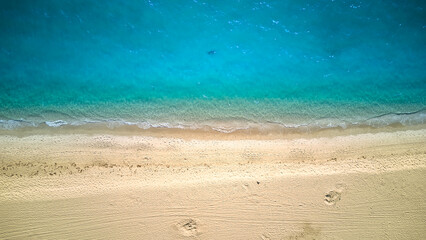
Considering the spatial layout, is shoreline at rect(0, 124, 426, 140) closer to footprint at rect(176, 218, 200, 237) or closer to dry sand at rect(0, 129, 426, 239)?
dry sand at rect(0, 129, 426, 239)

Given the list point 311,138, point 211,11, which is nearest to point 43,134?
point 211,11

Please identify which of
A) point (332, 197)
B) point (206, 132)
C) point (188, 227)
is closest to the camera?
point (188, 227)

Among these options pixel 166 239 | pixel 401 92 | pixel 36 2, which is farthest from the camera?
pixel 401 92

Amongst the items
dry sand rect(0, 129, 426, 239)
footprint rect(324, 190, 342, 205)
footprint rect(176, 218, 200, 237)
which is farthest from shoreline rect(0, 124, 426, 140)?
footprint rect(176, 218, 200, 237)

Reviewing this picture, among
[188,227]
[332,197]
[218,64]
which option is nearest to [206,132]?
[218,64]

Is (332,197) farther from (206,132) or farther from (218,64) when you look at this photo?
(218,64)

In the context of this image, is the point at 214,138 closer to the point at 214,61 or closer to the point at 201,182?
the point at 201,182

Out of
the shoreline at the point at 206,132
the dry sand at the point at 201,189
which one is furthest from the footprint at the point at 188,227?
the shoreline at the point at 206,132
